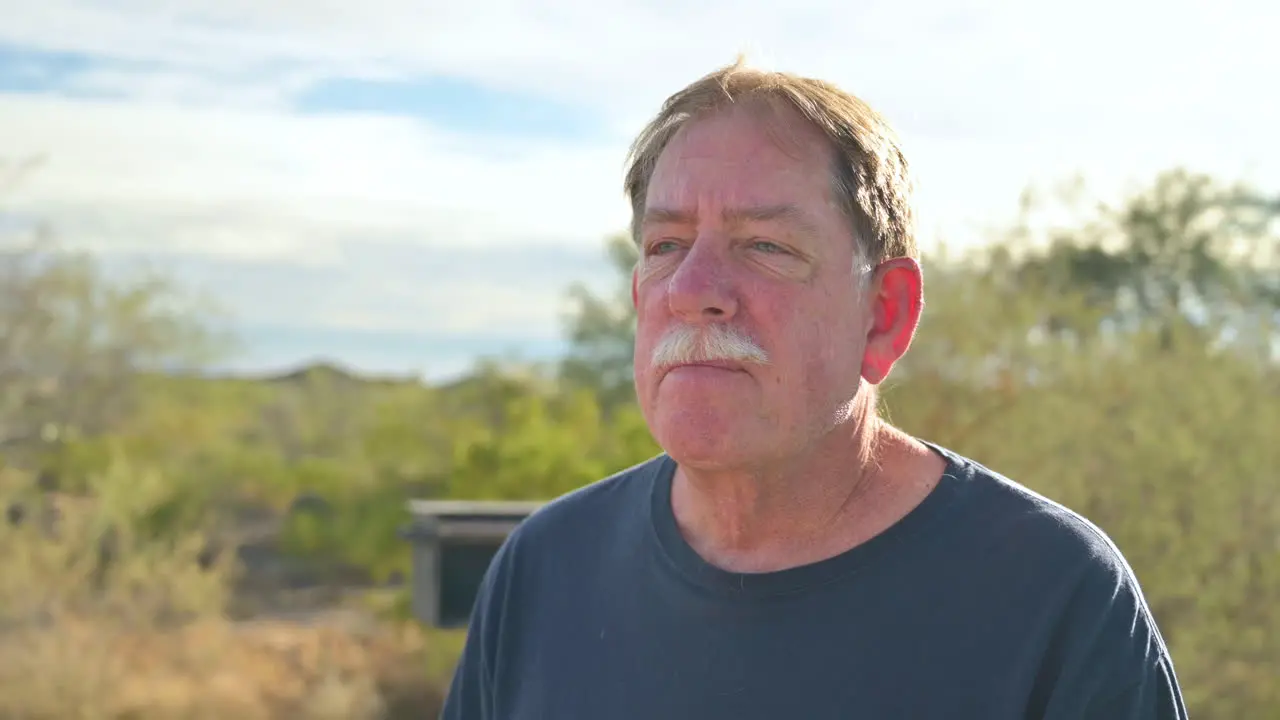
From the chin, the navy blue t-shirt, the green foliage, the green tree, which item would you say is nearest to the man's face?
the chin

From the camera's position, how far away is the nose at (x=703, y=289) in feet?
5.57

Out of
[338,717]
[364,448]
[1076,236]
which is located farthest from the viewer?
[364,448]

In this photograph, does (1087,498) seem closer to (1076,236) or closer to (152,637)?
(1076,236)

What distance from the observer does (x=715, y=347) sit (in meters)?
1.70

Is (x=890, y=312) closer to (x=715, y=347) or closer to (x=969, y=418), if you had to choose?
(x=715, y=347)

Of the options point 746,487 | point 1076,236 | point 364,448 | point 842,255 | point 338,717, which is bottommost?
point 338,717

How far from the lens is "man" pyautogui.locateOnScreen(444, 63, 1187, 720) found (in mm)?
1649

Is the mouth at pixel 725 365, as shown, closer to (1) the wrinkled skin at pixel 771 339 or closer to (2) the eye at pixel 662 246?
(1) the wrinkled skin at pixel 771 339

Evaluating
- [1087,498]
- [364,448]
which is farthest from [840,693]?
[364,448]

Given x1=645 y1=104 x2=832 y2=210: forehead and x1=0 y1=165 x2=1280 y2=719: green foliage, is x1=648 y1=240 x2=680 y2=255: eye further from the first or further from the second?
x1=0 y1=165 x2=1280 y2=719: green foliage

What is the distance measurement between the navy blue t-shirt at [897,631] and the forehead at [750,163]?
1.39ft

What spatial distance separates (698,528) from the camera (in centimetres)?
190

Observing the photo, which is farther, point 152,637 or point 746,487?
point 152,637

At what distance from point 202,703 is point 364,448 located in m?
2.54
